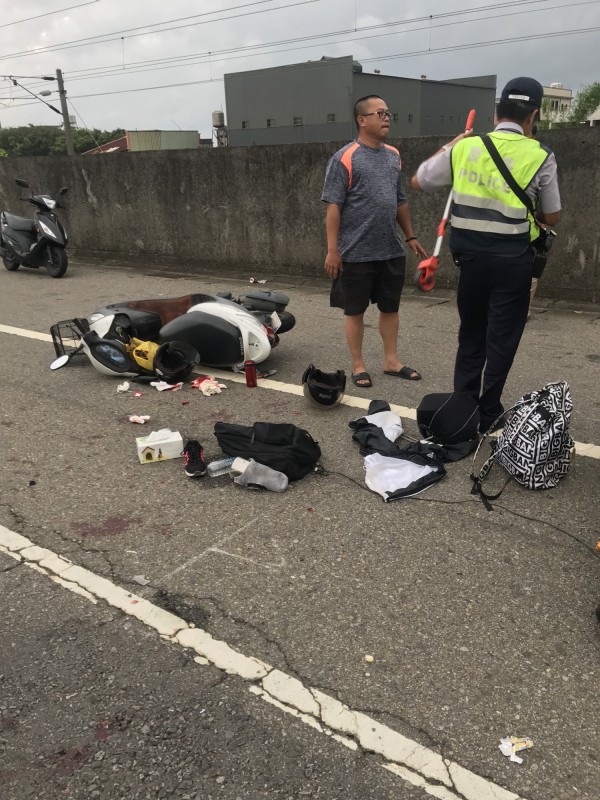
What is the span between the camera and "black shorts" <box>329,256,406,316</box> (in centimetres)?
498

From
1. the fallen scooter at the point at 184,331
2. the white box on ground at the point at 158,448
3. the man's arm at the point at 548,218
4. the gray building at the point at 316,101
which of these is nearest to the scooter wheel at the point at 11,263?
the fallen scooter at the point at 184,331

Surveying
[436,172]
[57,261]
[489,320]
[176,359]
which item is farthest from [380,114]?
[57,261]

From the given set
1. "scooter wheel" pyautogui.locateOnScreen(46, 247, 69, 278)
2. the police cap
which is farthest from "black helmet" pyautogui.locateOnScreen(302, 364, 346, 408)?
"scooter wheel" pyautogui.locateOnScreen(46, 247, 69, 278)

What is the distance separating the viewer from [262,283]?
9.85 meters

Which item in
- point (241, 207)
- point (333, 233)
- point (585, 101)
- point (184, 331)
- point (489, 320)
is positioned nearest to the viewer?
point (489, 320)

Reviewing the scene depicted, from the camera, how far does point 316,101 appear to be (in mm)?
57719

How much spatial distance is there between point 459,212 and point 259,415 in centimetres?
194

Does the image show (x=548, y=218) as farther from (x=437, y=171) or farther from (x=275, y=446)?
(x=275, y=446)

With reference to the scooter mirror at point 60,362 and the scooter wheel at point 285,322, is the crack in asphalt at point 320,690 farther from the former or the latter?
the scooter mirror at point 60,362

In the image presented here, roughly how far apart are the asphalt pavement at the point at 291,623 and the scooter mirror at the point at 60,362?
1.28m

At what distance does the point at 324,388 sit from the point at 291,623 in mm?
2278

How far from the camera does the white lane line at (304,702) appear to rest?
1.87 meters

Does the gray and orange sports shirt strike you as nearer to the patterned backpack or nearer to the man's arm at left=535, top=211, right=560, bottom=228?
the man's arm at left=535, top=211, right=560, bottom=228

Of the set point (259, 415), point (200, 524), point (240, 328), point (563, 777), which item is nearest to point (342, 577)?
point (200, 524)
